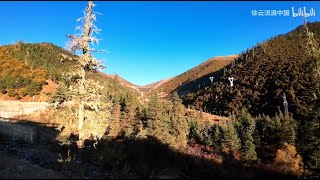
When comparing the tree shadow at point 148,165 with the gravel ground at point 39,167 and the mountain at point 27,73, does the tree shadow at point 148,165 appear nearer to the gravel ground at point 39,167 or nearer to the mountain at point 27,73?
the gravel ground at point 39,167

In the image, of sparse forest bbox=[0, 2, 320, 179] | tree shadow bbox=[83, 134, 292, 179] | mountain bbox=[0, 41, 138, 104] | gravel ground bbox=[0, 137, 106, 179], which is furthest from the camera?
mountain bbox=[0, 41, 138, 104]

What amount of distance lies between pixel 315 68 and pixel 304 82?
135 meters

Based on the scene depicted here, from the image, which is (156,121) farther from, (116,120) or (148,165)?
(148,165)

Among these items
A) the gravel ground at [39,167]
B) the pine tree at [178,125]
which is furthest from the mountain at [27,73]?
the gravel ground at [39,167]

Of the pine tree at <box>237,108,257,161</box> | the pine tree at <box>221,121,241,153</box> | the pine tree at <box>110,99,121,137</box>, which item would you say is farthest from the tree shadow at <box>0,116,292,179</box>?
the pine tree at <box>221,121,241,153</box>

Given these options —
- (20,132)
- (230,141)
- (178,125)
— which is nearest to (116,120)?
(178,125)

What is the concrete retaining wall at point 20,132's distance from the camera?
90.8ft

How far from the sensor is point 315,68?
27.7m

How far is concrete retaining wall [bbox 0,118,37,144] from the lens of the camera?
27672mm

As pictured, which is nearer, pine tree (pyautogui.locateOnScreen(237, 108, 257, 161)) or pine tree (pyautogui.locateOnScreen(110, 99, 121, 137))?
pine tree (pyautogui.locateOnScreen(110, 99, 121, 137))

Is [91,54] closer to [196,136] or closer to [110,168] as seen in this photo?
[110,168]

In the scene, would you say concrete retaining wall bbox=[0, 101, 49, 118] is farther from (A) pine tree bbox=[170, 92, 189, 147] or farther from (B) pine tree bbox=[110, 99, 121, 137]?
(A) pine tree bbox=[170, 92, 189, 147]

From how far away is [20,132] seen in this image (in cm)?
2873

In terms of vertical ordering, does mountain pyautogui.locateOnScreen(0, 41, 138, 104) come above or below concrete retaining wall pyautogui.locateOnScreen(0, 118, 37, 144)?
above
